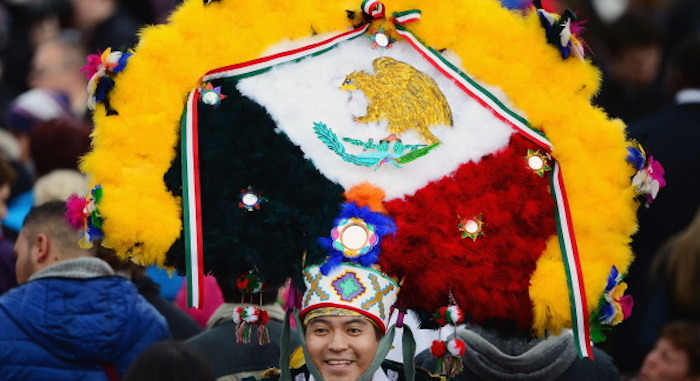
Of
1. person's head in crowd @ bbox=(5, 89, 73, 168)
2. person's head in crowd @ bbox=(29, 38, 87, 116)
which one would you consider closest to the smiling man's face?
person's head in crowd @ bbox=(5, 89, 73, 168)

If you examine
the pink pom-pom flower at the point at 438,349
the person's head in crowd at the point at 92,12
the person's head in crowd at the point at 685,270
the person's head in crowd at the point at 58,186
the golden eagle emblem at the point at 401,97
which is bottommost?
the person's head in crowd at the point at 685,270

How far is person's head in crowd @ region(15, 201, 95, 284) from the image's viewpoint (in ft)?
19.2

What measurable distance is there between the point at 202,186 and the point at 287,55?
551mm

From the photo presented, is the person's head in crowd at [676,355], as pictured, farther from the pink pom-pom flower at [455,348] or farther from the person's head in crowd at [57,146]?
the person's head in crowd at [57,146]

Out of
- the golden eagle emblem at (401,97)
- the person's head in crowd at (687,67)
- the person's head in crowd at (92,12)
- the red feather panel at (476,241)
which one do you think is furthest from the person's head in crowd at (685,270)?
the person's head in crowd at (92,12)

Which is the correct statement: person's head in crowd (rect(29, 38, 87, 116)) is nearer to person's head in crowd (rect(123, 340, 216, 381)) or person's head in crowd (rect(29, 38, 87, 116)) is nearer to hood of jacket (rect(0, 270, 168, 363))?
hood of jacket (rect(0, 270, 168, 363))

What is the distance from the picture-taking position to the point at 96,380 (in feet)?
18.4

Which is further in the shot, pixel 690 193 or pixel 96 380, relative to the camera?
pixel 690 193

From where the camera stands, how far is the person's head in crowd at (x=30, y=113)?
8.77 meters

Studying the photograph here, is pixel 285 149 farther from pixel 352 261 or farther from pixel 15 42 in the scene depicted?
pixel 15 42

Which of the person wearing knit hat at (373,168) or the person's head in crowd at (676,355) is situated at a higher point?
the person wearing knit hat at (373,168)

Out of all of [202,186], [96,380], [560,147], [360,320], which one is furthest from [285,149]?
[96,380]

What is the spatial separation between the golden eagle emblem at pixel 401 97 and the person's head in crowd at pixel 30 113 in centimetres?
413

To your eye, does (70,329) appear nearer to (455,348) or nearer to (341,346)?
(341,346)
